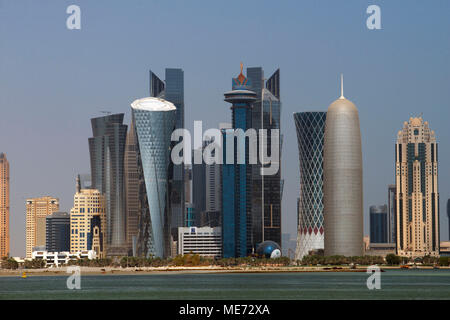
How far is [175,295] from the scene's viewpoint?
475 ft
